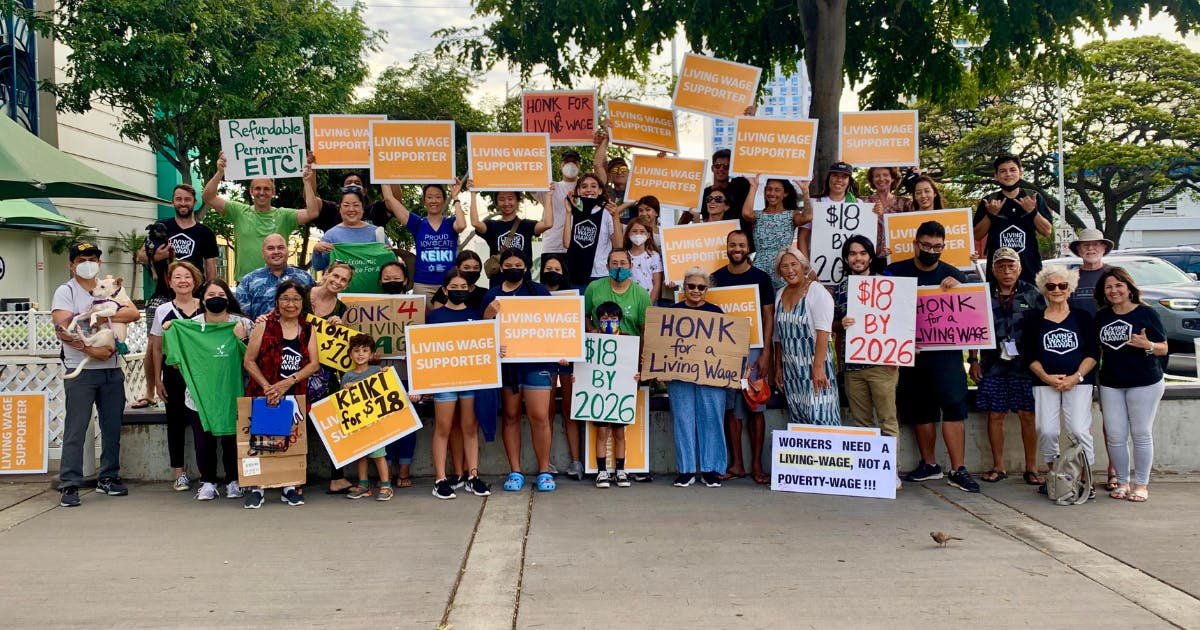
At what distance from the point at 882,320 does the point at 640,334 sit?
197 centimetres

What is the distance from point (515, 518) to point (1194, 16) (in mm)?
8409

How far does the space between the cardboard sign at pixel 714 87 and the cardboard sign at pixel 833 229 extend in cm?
210

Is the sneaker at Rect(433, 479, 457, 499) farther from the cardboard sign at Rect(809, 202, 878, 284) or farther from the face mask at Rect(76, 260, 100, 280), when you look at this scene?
the cardboard sign at Rect(809, 202, 878, 284)

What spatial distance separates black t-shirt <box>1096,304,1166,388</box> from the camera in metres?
7.56

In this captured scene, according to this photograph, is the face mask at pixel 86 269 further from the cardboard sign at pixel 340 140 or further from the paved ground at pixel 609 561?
the cardboard sign at pixel 340 140

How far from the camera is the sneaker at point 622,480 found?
8.19 meters

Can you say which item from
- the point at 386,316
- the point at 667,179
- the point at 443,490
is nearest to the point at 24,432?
the point at 386,316

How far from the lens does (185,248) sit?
8.63 meters

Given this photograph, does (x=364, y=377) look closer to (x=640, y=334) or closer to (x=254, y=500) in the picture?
(x=254, y=500)

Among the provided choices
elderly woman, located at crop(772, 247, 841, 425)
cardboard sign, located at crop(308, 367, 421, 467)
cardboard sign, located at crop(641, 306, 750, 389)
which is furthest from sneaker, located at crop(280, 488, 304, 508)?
elderly woman, located at crop(772, 247, 841, 425)

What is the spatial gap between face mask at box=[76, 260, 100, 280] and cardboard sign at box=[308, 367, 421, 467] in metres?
2.08

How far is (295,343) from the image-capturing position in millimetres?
7672

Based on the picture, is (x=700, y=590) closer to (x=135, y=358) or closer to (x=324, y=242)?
(x=324, y=242)

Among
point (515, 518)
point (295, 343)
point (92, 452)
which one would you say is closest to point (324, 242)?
point (295, 343)
